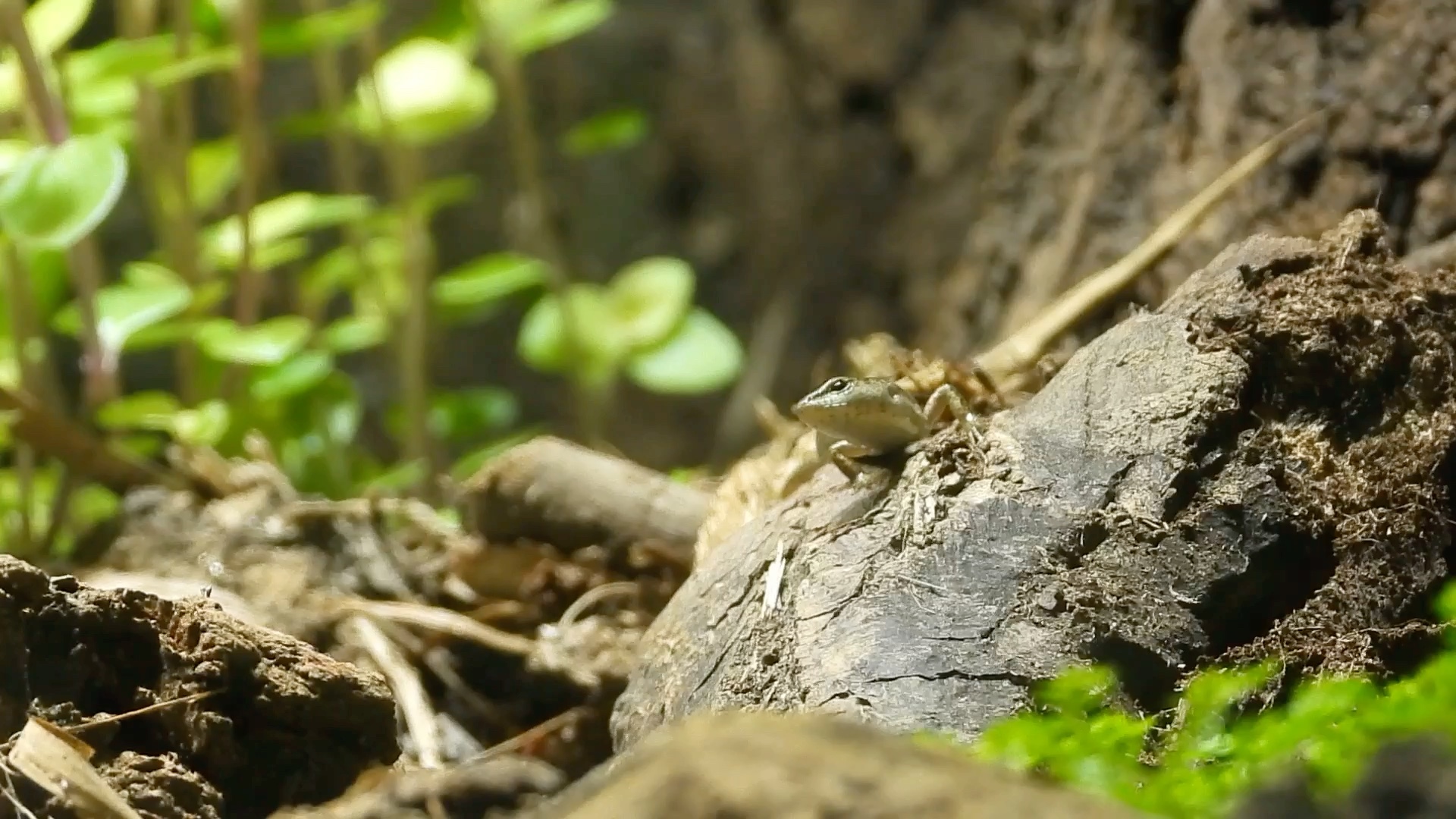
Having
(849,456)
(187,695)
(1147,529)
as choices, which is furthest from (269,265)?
(1147,529)

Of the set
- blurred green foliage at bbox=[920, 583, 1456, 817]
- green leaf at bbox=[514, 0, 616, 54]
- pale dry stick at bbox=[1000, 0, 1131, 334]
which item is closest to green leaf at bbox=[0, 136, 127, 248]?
green leaf at bbox=[514, 0, 616, 54]

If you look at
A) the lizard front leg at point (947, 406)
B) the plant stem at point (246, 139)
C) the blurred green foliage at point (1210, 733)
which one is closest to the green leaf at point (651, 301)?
the plant stem at point (246, 139)

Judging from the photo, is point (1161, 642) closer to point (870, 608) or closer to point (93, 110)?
point (870, 608)

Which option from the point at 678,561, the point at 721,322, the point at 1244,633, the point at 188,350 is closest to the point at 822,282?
the point at 721,322

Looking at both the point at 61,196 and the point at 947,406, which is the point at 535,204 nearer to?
the point at 61,196

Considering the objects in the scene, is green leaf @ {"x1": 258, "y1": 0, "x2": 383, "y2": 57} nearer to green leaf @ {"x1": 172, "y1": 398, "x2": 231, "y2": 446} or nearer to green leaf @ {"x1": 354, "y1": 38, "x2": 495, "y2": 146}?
green leaf @ {"x1": 354, "y1": 38, "x2": 495, "y2": 146}

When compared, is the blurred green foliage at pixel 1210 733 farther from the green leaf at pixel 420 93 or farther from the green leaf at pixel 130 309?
the green leaf at pixel 420 93
